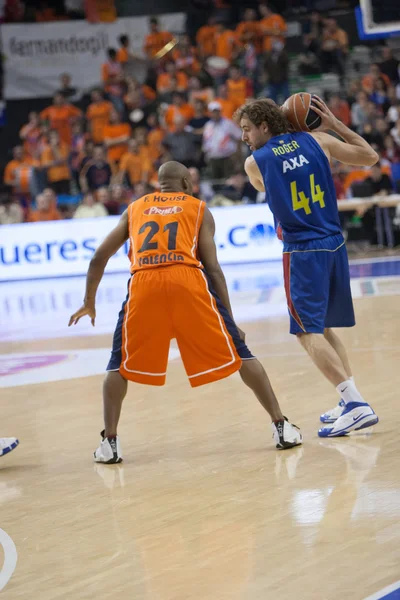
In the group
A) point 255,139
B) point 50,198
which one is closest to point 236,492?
point 255,139

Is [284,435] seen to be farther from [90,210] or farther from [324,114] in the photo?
[90,210]

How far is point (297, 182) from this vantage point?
573 cm

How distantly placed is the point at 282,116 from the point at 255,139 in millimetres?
215

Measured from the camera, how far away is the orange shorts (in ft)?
17.5

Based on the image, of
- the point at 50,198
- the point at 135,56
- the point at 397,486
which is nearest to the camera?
the point at 397,486

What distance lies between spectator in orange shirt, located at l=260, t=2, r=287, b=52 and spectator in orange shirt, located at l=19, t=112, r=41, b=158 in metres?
5.08

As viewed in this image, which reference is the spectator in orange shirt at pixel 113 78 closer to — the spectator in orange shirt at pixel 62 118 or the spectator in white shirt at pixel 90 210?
the spectator in orange shirt at pixel 62 118

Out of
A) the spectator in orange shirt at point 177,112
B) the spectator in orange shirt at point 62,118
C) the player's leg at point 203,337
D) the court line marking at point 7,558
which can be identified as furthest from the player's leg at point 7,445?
the spectator in orange shirt at point 62,118

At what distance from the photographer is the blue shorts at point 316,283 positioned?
5719 millimetres

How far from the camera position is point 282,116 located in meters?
5.81

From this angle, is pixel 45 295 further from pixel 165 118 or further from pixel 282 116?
pixel 282 116

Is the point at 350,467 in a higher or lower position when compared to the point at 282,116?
lower

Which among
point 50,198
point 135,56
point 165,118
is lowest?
point 50,198

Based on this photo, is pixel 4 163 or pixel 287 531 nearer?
pixel 287 531
